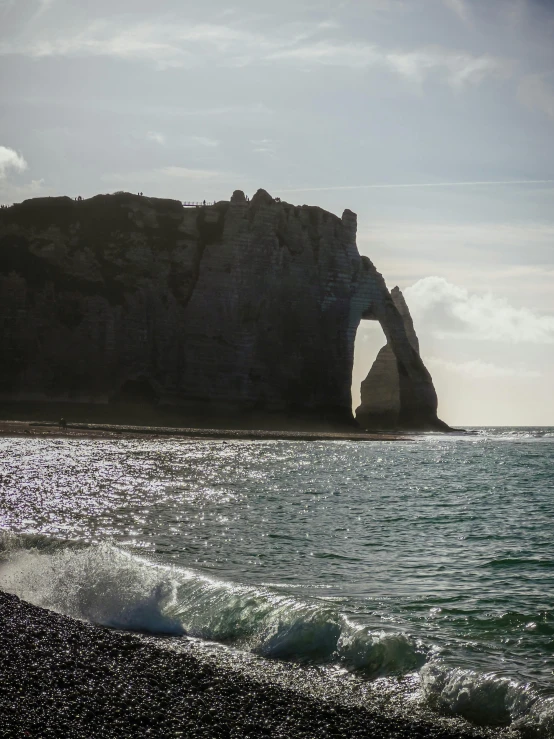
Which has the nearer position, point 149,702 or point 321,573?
point 149,702

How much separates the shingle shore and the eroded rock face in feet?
317

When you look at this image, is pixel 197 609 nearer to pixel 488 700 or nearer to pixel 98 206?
pixel 488 700

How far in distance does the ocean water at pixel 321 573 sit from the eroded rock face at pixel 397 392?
245ft

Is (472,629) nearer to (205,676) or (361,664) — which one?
(361,664)

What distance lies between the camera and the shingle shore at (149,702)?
605cm

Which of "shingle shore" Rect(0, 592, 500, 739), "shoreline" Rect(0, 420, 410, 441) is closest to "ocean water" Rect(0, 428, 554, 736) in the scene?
"shingle shore" Rect(0, 592, 500, 739)

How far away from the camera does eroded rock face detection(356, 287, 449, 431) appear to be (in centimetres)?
10369

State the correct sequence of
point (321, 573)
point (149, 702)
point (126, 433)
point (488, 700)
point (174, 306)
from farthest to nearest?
point (174, 306) → point (126, 433) → point (321, 573) → point (488, 700) → point (149, 702)


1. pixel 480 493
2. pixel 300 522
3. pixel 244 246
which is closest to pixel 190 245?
pixel 244 246

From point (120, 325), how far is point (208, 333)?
32.9 ft

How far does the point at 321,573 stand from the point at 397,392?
9158 cm

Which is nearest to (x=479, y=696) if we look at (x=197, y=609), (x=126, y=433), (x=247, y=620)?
(x=247, y=620)

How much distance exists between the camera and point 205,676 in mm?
7391

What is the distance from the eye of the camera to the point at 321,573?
12.9m
